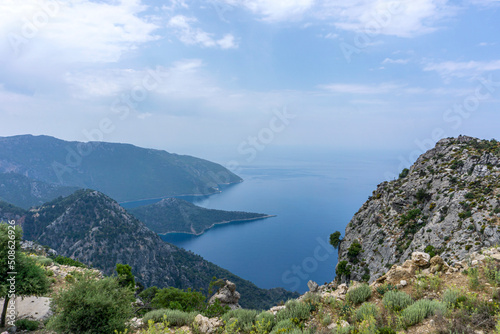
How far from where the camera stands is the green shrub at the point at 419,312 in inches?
268

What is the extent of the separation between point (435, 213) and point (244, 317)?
34.9m

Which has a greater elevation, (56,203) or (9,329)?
(9,329)

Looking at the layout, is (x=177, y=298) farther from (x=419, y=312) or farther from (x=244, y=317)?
(x=419, y=312)

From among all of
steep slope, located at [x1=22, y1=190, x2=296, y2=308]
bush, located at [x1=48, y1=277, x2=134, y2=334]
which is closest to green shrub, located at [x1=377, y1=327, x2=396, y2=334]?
bush, located at [x1=48, y1=277, x2=134, y2=334]

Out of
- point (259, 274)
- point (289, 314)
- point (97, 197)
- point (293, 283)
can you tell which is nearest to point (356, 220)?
point (289, 314)

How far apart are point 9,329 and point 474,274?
1809cm

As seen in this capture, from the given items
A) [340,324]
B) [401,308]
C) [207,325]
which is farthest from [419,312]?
[207,325]

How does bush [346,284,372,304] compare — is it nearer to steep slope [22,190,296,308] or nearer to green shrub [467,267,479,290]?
green shrub [467,267,479,290]

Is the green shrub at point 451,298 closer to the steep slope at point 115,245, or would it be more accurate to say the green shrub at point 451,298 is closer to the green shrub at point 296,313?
the green shrub at point 296,313

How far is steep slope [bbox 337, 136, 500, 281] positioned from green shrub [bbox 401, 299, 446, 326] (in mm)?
21269

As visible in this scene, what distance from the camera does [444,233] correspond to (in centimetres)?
2933

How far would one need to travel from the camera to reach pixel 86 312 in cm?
825

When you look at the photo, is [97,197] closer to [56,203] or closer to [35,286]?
[56,203]

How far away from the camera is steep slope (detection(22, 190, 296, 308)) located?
89.9 metres
